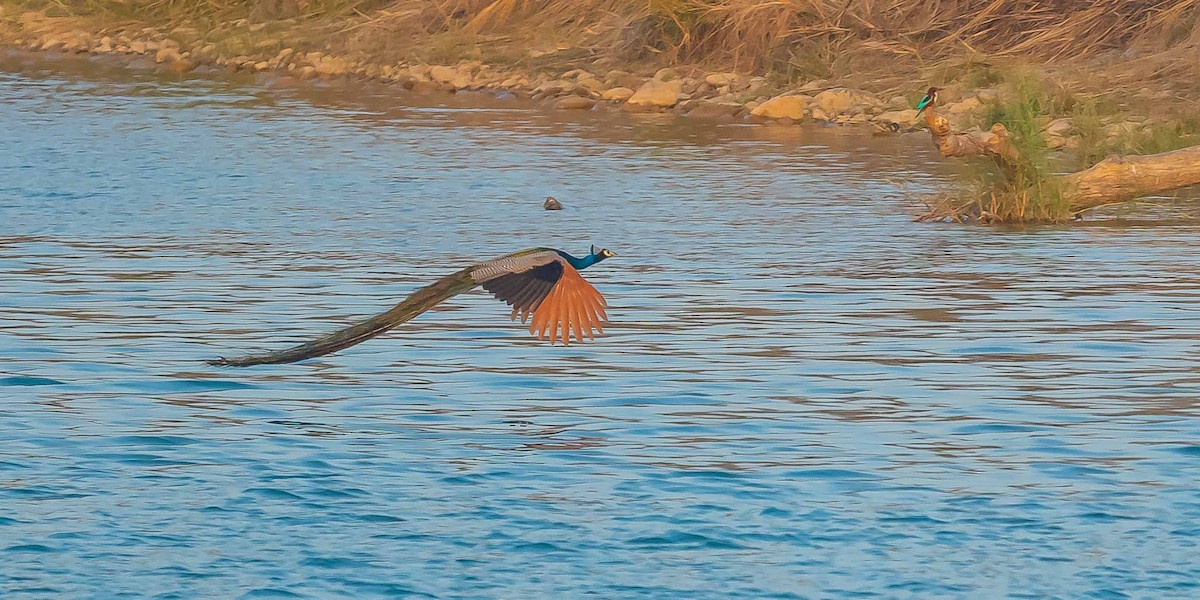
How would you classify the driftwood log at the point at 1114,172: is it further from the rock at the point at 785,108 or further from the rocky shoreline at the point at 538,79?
the rock at the point at 785,108

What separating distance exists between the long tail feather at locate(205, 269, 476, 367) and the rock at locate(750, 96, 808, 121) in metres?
15.1

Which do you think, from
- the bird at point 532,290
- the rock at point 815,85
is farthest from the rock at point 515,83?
the bird at point 532,290

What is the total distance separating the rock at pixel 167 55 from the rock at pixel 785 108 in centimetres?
1029

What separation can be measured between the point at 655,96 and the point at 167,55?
8.84m

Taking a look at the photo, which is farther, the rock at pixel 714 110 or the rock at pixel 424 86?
the rock at pixel 424 86

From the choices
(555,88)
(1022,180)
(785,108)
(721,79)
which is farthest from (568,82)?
(1022,180)

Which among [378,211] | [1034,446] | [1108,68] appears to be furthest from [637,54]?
[1034,446]

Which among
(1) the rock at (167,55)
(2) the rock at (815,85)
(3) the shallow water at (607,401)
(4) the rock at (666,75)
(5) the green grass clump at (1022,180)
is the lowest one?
(3) the shallow water at (607,401)

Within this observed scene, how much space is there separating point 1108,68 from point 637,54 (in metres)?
5.96

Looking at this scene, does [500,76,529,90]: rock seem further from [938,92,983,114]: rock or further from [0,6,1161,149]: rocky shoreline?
[938,92,983,114]: rock

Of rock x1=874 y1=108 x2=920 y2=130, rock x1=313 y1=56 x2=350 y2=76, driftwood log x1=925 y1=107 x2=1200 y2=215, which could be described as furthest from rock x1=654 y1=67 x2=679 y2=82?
driftwood log x1=925 y1=107 x2=1200 y2=215

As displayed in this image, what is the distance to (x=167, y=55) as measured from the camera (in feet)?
101

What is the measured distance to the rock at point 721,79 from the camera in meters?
25.0

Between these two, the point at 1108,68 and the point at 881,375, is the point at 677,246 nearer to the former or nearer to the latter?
the point at 881,375
